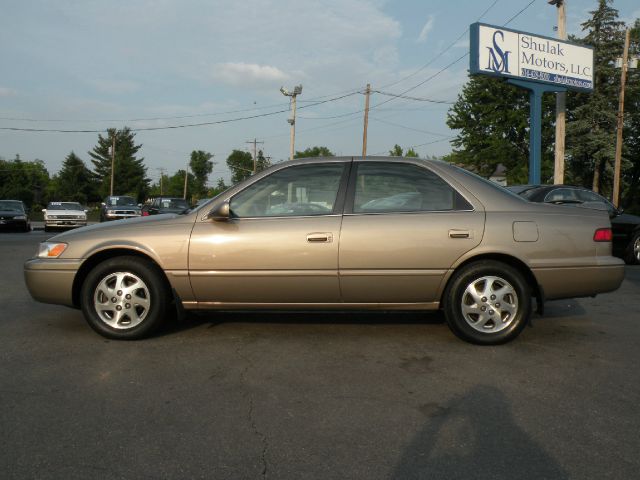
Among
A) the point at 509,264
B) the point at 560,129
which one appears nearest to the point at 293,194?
the point at 509,264

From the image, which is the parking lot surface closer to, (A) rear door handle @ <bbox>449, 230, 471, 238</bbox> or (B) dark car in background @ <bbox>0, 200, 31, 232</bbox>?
(A) rear door handle @ <bbox>449, 230, 471, 238</bbox>

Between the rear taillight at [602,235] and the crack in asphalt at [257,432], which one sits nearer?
the crack in asphalt at [257,432]

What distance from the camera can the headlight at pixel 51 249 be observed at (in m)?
4.60

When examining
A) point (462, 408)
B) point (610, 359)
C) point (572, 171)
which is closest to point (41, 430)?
point (462, 408)

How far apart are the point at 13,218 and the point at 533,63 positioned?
20.8m

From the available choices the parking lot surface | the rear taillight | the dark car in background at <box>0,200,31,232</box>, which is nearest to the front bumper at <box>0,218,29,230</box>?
the dark car in background at <box>0,200,31,232</box>

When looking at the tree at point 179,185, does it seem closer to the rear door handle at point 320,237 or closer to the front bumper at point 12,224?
the front bumper at point 12,224

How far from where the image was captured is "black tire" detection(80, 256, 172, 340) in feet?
14.7

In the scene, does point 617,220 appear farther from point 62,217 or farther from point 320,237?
point 62,217

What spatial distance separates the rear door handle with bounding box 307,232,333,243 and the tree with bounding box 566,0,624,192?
112 ft

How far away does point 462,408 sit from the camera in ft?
10.3

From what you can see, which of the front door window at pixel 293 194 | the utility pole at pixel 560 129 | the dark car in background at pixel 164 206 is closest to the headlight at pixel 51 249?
the front door window at pixel 293 194

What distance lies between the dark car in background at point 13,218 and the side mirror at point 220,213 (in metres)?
21.6

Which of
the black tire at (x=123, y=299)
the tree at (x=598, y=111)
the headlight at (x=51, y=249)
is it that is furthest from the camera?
the tree at (x=598, y=111)
